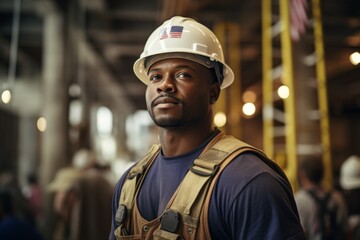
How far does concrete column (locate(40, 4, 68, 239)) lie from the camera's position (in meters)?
10.1

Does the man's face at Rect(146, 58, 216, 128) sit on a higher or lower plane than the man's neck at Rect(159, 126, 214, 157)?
higher

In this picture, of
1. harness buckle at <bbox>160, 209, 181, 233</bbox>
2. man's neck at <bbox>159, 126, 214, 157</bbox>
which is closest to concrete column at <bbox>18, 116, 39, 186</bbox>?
man's neck at <bbox>159, 126, 214, 157</bbox>

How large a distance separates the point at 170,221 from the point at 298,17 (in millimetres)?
5001

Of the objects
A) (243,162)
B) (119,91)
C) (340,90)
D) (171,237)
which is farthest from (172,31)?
(119,91)

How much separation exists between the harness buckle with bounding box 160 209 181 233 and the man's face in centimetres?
49

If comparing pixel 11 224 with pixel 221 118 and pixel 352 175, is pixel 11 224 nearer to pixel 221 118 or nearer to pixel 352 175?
pixel 352 175

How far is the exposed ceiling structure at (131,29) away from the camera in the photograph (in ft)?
34.3

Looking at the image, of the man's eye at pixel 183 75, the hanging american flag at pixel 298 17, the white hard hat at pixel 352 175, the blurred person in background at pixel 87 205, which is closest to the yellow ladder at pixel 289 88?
the hanging american flag at pixel 298 17

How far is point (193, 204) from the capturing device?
212 centimetres

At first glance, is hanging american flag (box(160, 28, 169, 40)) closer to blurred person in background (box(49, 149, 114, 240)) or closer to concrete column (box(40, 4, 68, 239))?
blurred person in background (box(49, 149, 114, 240))

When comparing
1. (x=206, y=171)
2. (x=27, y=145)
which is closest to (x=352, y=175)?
(x=206, y=171)

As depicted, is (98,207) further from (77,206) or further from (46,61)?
(46,61)

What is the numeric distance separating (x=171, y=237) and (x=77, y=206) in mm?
4925

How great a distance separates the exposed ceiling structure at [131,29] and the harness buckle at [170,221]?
533 cm
